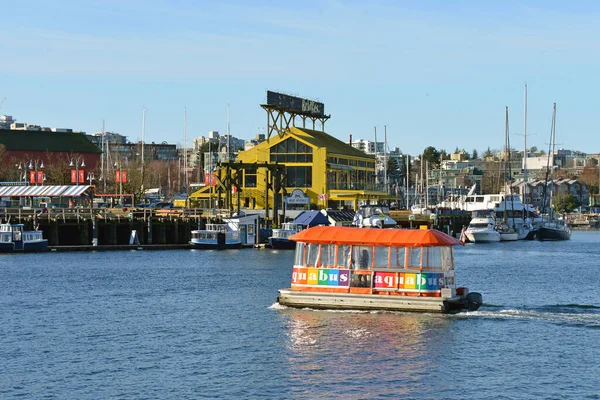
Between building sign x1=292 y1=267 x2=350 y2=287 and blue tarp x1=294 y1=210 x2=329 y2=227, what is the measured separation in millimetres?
58921

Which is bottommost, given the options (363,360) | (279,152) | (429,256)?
(363,360)

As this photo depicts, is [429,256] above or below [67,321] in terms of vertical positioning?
above

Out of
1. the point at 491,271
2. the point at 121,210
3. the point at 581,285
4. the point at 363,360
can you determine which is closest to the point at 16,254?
the point at 121,210

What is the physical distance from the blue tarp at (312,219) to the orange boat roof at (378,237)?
194 ft

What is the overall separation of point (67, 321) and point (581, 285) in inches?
1500

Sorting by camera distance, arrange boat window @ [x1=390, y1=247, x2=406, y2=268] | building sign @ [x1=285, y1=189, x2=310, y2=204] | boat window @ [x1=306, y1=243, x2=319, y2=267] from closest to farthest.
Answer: boat window @ [x1=390, y1=247, x2=406, y2=268] → boat window @ [x1=306, y1=243, x2=319, y2=267] → building sign @ [x1=285, y1=189, x2=310, y2=204]

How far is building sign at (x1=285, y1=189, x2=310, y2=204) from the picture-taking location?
131 metres

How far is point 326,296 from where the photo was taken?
5016 centimetres

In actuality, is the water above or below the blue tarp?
below

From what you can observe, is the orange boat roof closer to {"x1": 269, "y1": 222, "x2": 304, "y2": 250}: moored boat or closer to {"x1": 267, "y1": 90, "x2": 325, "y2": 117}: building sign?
{"x1": 269, "y1": 222, "x2": 304, "y2": 250}: moored boat

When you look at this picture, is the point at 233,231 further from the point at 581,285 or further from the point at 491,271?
the point at 581,285

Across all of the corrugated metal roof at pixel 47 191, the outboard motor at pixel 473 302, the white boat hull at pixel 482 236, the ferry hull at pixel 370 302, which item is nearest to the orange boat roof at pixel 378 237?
the ferry hull at pixel 370 302

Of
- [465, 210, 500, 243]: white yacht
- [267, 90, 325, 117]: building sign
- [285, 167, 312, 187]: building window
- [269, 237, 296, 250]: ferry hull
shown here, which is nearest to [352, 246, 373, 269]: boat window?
[269, 237, 296, 250]: ferry hull

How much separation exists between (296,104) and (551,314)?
9048cm
